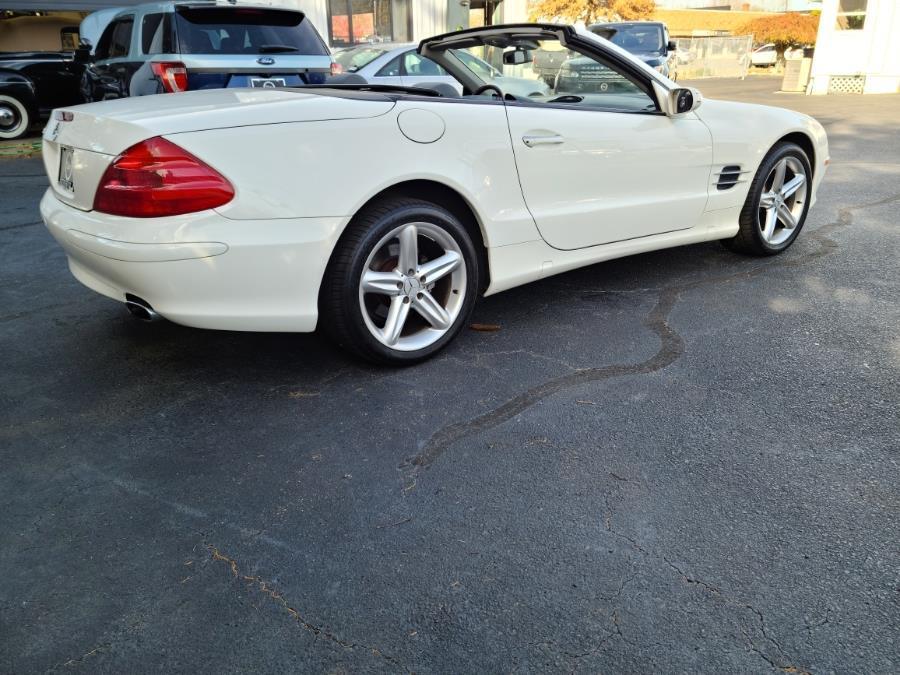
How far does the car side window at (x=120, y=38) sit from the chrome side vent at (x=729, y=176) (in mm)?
6787

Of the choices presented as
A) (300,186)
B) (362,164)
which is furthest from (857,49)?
(300,186)

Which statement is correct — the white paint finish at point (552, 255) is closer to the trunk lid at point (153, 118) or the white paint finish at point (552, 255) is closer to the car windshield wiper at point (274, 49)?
the trunk lid at point (153, 118)

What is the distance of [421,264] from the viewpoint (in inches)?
132

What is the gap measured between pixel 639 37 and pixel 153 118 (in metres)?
16.0

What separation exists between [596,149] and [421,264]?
44.1 inches

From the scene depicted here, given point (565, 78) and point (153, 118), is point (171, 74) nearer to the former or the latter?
point (565, 78)

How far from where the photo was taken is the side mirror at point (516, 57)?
415 cm

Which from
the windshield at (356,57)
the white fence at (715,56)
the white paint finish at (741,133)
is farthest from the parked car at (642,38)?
the white fence at (715,56)

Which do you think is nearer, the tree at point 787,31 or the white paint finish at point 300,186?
the white paint finish at point 300,186

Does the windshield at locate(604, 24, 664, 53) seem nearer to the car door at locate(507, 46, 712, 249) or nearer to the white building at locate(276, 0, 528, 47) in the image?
the white building at locate(276, 0, 528, 47)

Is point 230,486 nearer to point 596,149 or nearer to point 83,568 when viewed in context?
point 83,568

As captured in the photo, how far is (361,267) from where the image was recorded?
9.95 ft

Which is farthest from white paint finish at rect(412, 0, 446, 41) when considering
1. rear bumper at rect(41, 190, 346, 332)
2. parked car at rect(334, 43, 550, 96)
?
rear bumper at rect(41, 190, 346, 332)

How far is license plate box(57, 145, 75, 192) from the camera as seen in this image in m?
3.01
